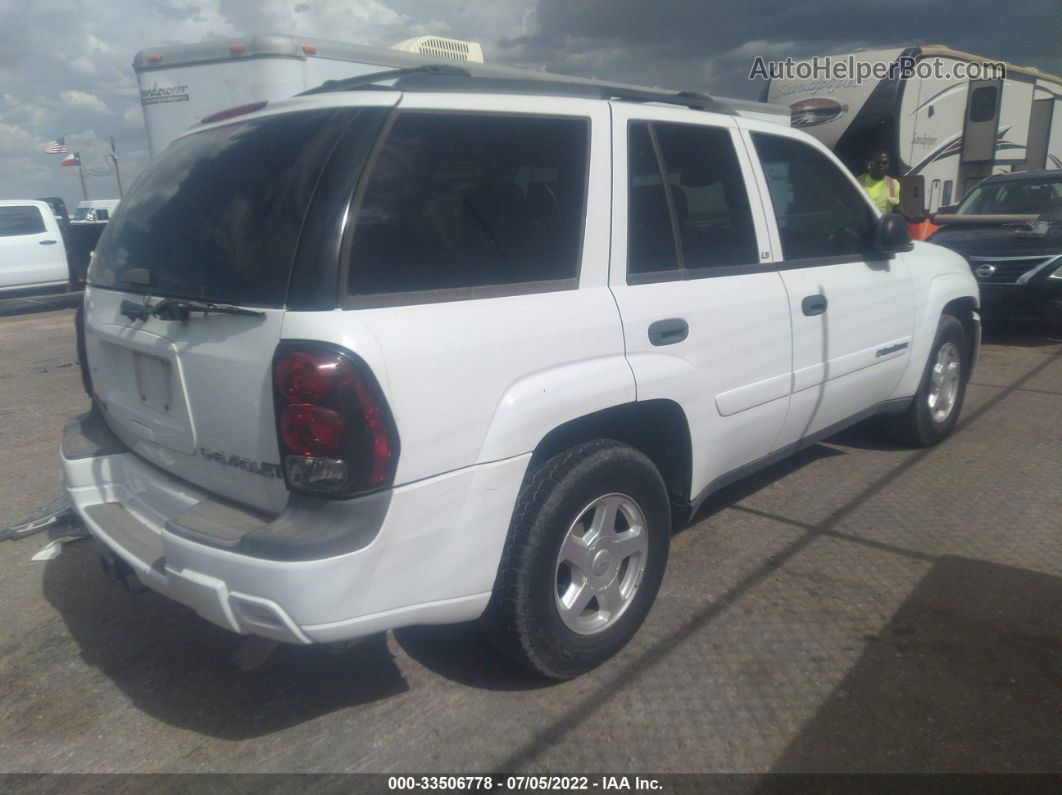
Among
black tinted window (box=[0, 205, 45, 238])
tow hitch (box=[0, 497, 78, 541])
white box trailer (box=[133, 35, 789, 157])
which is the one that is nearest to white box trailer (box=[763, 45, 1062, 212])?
white box trailer (box=[133, 35, 789, 157])

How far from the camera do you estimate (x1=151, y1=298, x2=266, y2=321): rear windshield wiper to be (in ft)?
7.36

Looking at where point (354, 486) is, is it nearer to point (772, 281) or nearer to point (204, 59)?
point (772, 281)

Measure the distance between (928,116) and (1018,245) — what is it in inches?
185

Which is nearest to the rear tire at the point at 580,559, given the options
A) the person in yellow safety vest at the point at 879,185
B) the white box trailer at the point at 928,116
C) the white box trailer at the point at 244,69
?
the white box trailer at the point at 244,69

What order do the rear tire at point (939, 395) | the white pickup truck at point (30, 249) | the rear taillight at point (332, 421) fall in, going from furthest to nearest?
the white pickup truck at point (30, 249) < the rear tire at point (939, 395) < the rear taillight at point (332, 421)

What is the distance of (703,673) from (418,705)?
0.99 meters

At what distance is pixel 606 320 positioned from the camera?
268 centimetres

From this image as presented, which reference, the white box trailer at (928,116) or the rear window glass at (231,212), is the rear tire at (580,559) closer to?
the rear window glass at (231,212)

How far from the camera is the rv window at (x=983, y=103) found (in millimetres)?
12594

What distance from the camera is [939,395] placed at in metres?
5.11

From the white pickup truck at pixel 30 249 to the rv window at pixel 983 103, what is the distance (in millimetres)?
15036

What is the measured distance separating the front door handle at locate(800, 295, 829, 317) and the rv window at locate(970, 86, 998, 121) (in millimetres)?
11247

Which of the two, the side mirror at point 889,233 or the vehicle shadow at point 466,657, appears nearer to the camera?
the vehicle shadow at point 466,657

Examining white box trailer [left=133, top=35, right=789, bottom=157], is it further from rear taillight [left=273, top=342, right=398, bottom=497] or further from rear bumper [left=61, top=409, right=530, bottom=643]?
rear taillight [left=273, top=342, right=398, bottom=497]
